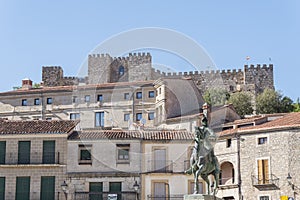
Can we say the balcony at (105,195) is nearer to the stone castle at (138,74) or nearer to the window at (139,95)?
the window at (139,95)

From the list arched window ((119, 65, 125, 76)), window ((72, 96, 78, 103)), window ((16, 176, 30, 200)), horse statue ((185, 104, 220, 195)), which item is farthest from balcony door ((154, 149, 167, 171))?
arched window ((119, 65, 125, 76))

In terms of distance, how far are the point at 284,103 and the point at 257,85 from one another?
11283 millimetres

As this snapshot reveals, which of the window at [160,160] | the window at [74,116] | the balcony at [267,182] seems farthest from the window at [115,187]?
the window at [74,116]

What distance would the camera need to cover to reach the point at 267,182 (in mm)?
36906

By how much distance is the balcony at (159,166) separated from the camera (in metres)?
35.4

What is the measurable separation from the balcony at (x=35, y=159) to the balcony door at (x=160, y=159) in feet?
19.6

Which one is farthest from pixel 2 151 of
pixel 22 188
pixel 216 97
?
pixel 216 97

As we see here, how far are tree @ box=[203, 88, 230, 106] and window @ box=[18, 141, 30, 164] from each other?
2610cm

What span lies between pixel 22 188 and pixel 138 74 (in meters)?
34.7

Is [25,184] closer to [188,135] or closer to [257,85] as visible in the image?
[188,135]

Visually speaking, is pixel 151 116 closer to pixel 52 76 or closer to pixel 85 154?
pixel 85 154

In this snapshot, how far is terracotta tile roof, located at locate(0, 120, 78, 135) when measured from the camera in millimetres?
36384

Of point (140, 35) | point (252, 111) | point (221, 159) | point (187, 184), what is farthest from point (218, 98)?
point (140, 35)

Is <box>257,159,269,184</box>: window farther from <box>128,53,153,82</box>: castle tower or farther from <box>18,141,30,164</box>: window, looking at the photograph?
<box>128,53,153,82</box>: castle tower
